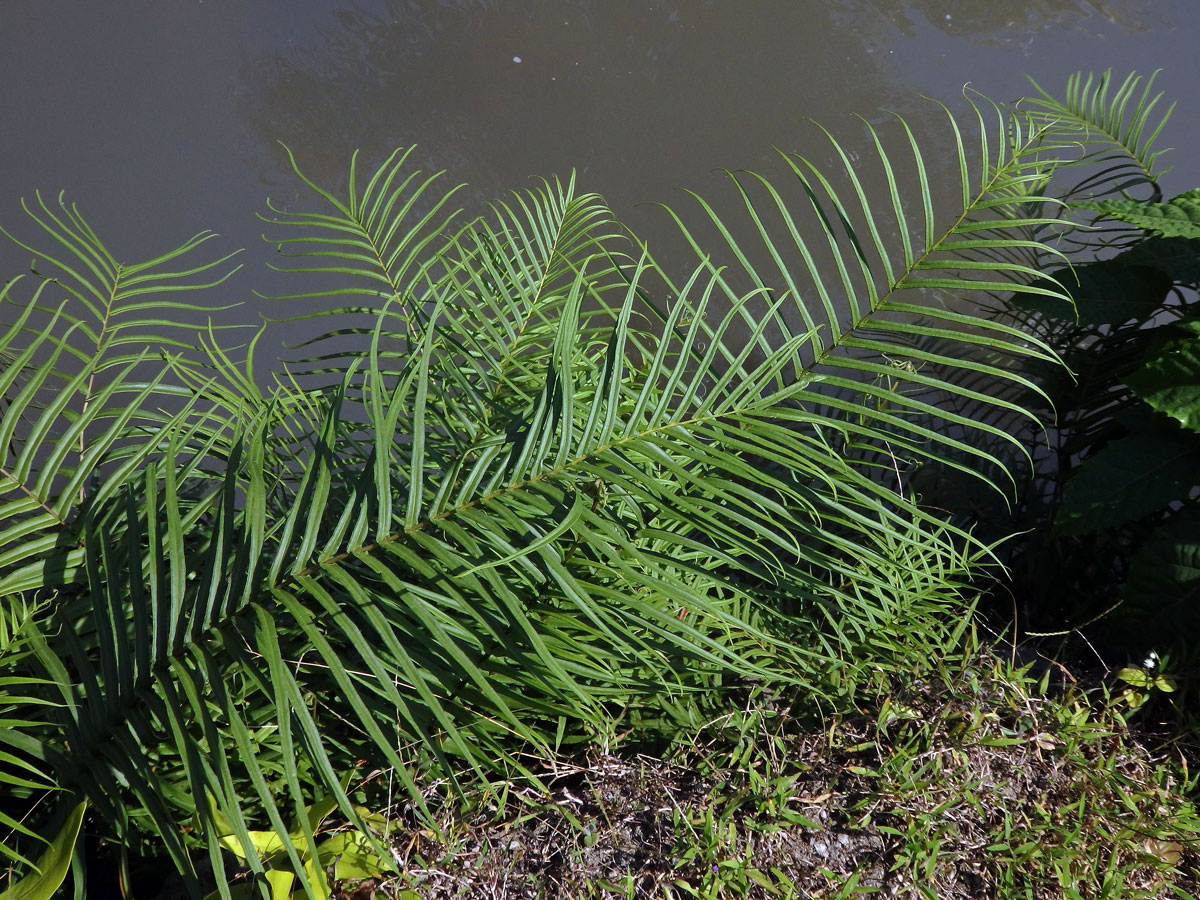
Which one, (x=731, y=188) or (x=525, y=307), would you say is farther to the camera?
(x=731, y=188)

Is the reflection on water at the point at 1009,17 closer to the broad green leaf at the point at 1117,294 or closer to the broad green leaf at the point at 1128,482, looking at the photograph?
Result: the broad green leaf at the point at 1117,294

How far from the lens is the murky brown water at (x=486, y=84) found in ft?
7.49

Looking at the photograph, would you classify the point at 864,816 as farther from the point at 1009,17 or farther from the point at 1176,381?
the point at 1009,17

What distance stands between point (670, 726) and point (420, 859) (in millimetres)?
346

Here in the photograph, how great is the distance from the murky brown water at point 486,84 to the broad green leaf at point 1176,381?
4.07 ft

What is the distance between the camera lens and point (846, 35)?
2.58 metres

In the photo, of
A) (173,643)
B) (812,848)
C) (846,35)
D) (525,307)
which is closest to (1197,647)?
(812,848)

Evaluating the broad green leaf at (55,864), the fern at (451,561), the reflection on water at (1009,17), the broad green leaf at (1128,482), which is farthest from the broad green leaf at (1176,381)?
the reflection on water at (1009,17)

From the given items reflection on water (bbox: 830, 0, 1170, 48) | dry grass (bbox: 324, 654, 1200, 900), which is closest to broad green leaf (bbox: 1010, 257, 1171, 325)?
dry grass (bbox: 324, 654, 1200, 900)

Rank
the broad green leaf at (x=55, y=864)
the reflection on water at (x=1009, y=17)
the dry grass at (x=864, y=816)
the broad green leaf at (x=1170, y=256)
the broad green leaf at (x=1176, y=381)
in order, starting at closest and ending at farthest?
the broad green leaf at (x=55, y=864)
the dry grass at (x=864, y=816)
the broad green leaf at (x=1176, y=381)
the broad green leaf at (x=1170, y=256)
the reflection on water at (x=1009, y=17)

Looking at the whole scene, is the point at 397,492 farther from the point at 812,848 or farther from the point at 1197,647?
the point at 1197,647

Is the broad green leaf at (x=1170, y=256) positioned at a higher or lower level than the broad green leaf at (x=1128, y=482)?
higher

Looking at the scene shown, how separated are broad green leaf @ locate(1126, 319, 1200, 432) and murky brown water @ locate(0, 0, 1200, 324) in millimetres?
1240

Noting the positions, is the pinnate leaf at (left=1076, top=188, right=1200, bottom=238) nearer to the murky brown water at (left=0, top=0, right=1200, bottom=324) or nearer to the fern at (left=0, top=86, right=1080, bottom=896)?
the fern at (left=0, top=86, right=1080, bottom=896)
